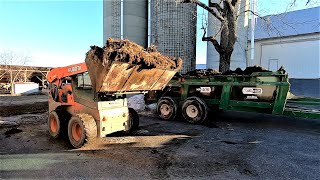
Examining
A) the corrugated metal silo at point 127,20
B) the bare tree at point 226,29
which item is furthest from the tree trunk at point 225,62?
the corrugated metal silo at point 127,20

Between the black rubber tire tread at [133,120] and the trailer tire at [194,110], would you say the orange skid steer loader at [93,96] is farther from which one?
the trailer tire at [194,110]

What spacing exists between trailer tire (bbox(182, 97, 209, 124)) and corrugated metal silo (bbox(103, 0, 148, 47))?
8275mm

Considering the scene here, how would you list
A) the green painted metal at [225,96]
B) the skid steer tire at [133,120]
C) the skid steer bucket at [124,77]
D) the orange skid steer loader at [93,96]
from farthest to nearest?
the green painted metal at [225,96] → the skid steer tire at [133,120] → the orange skid steer loader at [93,96] → the skid steer bucket at [124,77]

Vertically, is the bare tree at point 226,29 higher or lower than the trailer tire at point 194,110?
higher

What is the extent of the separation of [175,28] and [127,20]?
3146mm

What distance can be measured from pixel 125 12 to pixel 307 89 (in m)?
11.5

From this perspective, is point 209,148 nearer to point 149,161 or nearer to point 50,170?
point 149,161

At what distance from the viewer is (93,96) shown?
5922 mm

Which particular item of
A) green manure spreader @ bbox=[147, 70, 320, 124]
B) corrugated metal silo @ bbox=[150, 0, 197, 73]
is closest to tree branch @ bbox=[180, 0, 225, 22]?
corrugated metal silo @ bbox=[150, 0, 197, 73]

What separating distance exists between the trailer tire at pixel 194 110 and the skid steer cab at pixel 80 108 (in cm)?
290

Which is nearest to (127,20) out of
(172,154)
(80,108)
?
(80,108)

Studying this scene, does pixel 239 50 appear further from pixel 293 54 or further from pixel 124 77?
pixel 124 77

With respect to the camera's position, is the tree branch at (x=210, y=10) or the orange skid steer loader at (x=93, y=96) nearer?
the orange skid steer loader at (x=93, y=96)

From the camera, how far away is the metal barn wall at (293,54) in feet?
49.1
